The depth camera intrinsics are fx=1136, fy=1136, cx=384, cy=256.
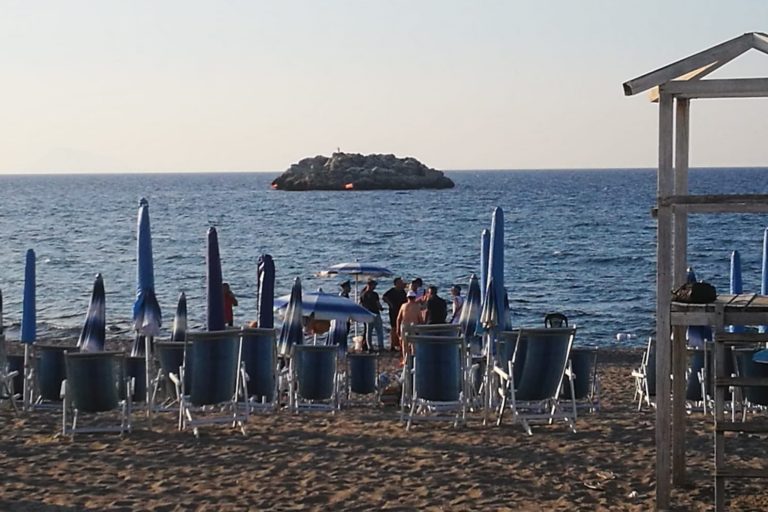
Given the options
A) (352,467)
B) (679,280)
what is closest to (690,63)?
(679,280)

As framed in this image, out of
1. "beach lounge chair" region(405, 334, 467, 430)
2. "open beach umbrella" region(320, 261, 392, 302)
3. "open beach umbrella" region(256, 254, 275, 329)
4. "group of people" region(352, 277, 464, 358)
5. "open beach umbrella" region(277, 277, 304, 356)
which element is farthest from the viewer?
"open beach umbrella" region(320, 261, 392, 302)

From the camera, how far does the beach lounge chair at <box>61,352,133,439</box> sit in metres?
8.52

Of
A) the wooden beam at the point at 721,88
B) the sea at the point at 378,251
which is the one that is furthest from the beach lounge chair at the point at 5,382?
the sea at the point at 378,251

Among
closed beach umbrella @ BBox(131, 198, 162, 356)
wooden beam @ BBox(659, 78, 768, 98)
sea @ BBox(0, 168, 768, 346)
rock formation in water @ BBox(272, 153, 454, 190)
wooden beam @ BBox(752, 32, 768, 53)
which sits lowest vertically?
sea @ BBox(0, 168, 768, 346)

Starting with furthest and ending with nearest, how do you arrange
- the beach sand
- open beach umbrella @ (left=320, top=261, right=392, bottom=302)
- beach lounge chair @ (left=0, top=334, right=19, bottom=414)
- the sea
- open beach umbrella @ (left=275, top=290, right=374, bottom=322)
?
the sea → open beach umbrella @ (left=320, top=261, right=392, bottom=302) → open beach umbrella @ (left=275, top=290, right=374, bottom=322) → beach lounge chair @ (left=0, top=334, right=19, bottom=414) → the beach sand

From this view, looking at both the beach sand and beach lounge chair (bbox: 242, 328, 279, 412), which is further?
beach lounge chair (bbox: 242, 328, 279, 412)

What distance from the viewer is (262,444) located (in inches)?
331

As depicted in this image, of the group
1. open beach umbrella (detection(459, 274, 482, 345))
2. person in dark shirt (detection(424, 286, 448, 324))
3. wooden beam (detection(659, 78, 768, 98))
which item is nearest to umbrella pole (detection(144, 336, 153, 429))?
open beach umbrella (detection(459, 274, 482, 345))

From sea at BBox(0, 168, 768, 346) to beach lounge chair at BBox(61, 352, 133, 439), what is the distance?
9668 mm

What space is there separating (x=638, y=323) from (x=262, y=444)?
17.5m

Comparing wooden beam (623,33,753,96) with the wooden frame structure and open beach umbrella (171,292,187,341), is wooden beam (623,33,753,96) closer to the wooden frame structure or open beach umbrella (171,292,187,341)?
the wooden frame structure

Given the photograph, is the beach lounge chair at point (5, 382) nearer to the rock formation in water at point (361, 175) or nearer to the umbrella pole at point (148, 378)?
the umbrella pole at point (148, 378)

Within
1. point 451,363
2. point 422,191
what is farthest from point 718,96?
point 422,191

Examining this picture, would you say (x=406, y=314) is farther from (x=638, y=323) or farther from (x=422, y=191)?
(x=422, y=191)
